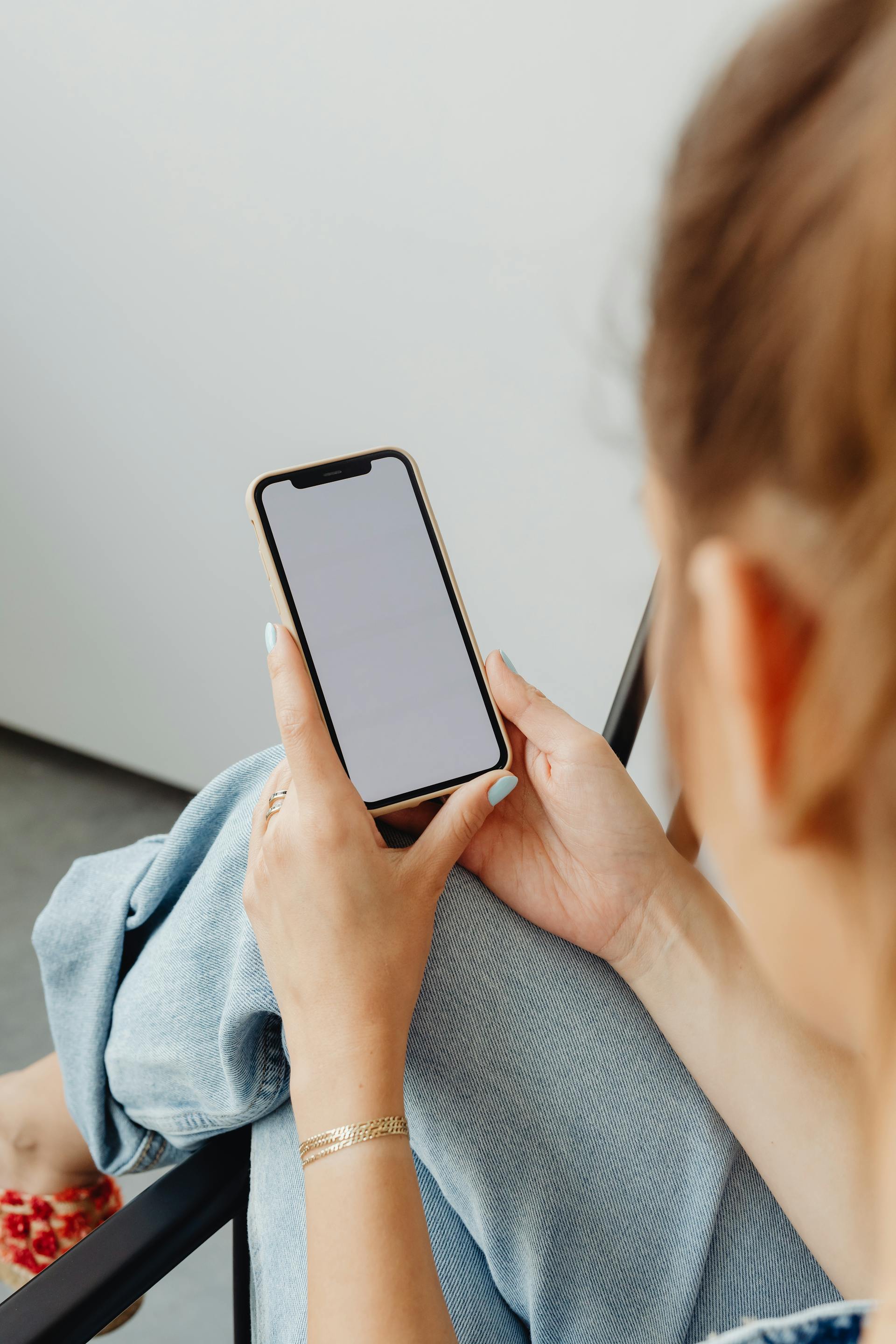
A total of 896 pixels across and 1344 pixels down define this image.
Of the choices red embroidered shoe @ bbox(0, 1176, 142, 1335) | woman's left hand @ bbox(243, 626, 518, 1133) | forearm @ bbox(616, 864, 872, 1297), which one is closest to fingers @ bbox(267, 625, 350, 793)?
woman's left hand @ bbox(243, 626, 518, 1133)

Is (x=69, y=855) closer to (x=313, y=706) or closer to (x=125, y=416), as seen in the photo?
(x=125, y=416)

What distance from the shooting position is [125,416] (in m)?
0.98

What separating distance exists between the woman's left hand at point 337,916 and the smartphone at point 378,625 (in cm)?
6

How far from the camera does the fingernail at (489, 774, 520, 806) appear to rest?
0.54 meters

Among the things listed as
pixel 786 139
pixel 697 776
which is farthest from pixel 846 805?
pixel 786 139

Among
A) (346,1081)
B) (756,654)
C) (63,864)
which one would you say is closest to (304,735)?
(346,1081)

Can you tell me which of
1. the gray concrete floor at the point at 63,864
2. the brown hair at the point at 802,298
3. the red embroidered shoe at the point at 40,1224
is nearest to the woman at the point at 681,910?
the brown hair at the point at 802,298

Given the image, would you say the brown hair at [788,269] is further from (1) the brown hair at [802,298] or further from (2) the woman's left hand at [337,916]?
(2) the woman's left hand at [337,916]

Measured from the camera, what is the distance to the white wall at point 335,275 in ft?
2.28

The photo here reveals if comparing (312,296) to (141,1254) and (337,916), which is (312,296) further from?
(141,1254)

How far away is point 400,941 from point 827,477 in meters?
0.35

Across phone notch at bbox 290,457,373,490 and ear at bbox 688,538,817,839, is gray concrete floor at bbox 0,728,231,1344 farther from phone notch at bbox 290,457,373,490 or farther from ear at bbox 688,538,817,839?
ear at bbox 688,538,817,839

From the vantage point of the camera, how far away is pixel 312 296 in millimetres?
842

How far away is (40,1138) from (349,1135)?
1.82 ft
